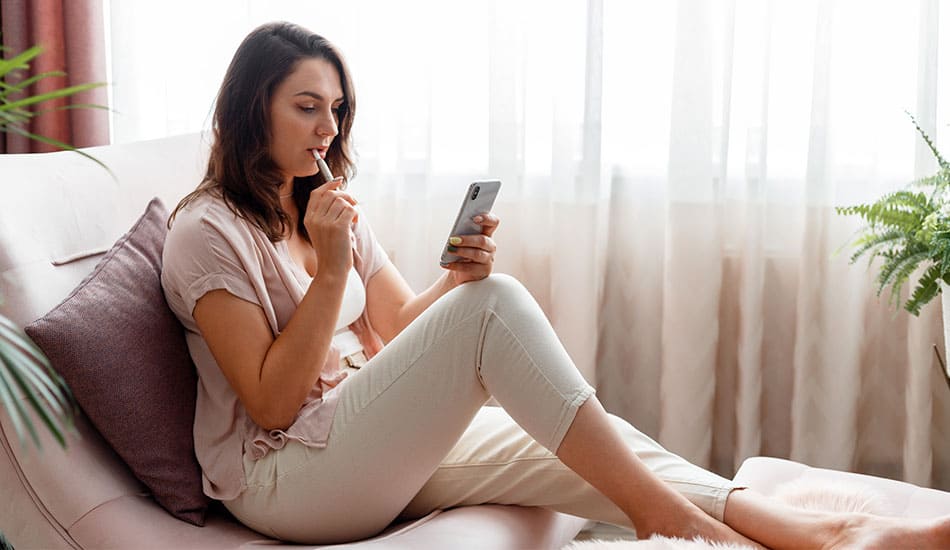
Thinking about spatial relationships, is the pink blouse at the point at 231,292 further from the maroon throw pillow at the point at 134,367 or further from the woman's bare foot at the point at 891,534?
the woman's bare foot at the point at 891,534

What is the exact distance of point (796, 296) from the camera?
2.37m

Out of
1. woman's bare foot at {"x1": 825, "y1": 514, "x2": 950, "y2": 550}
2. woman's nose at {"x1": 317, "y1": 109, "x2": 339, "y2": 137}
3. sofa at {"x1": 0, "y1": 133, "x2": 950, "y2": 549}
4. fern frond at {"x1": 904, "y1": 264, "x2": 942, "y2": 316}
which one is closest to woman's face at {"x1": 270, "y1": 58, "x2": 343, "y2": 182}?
woman's nose at {"x1": 317, "y1": 109, "x2": 339, "y2": 137}

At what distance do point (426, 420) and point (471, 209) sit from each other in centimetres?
38

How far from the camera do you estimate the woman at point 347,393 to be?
142 cm

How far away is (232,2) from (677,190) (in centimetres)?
122

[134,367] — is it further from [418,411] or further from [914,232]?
[914,232]

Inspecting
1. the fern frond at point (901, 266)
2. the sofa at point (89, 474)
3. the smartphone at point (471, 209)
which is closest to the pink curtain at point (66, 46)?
the sofa at point (89, 474)

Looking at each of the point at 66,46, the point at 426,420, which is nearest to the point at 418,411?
the point at 426,420

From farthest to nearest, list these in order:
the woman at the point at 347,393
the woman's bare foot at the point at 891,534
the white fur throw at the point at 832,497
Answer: the white fur throw at the point at 832,497 → the woman at the point at 347,393 → the woman's bare foot at the point at 891,534

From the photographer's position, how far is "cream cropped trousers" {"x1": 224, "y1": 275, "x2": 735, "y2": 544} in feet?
4.72

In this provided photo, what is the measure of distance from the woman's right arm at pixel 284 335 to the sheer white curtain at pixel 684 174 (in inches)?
37.0

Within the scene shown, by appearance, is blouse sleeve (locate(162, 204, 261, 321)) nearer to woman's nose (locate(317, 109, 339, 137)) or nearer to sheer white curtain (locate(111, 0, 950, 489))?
woman's nose (locate(317, 109, 339, 137))

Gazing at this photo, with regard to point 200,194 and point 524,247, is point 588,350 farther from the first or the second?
point 200,194

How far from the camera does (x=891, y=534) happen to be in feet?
4.39
